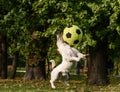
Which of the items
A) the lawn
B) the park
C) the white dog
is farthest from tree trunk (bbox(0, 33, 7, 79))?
the white dog

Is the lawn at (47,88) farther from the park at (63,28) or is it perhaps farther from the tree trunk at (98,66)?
the tree trunk at (98,66)

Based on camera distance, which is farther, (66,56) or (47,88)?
(47,88)

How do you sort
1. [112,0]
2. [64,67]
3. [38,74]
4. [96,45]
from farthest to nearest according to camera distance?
[38,74] → [96,45] → [112,0] → [64,67]

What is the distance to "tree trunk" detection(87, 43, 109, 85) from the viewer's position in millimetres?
24578

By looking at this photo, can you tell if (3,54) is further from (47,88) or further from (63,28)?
(47,88)

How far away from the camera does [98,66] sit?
81.1 ft

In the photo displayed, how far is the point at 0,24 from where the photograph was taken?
2792 centimetres

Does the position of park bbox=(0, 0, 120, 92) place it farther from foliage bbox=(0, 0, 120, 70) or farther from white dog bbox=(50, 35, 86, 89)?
white dog bbox=(50, 35, 86, 89)

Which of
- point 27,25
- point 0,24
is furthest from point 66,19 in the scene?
point 0,24

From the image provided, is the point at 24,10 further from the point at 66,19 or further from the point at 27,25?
the point at 66,19

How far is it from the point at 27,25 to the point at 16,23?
68cm

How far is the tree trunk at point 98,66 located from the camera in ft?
80.6

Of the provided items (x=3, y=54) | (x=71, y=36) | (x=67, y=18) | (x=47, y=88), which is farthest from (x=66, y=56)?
(x=3, y=54)

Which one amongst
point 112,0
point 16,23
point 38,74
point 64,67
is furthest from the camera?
point 38,74
